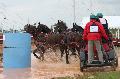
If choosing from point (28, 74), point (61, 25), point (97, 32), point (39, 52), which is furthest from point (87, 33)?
point (61, 25)

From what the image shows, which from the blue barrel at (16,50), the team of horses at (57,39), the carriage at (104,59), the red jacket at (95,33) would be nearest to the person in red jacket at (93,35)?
the red jacket at (95,33)

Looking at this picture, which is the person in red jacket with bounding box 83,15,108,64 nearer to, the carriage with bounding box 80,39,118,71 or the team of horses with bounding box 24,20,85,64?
the carriage with bounding box 80,39,118,71

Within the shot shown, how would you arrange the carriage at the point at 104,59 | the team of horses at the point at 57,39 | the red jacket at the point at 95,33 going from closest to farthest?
the red jacket at the point at 95,33 < the carriage at the point at 104,59 < the team of horses at the point at 57,39

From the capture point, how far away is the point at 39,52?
25.3 m

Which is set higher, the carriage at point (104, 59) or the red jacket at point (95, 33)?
the red jacket at point (95, 33)

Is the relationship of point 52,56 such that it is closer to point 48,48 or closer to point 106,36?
point 48,48

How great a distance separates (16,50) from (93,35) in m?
3.51

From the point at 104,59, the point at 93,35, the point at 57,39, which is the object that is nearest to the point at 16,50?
the point at 93,35

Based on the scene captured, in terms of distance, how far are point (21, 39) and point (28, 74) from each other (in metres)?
2.16

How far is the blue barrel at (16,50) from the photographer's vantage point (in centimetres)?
1953

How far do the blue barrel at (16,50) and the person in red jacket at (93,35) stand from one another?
273 centimetres

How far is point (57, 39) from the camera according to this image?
990 inches

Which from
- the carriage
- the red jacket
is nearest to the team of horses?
the carriage

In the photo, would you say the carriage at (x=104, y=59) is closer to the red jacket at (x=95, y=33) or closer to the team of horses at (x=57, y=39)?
the red jacket at (x=95, y=33)
